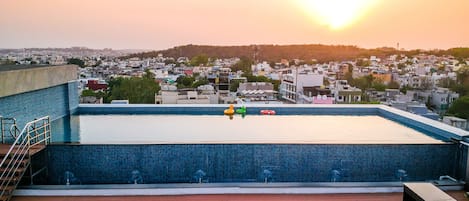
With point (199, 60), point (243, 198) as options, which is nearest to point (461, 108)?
point (243, 198)

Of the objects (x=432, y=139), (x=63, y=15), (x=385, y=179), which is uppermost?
(x=63, y=15)

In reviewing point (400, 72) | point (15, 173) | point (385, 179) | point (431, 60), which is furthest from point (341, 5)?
point (431, 60)

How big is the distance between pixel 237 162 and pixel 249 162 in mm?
137

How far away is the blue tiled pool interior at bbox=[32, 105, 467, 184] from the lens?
4391mm

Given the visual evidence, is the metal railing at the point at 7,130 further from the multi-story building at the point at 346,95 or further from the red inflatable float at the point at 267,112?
the multi-story building at the point at 346,95

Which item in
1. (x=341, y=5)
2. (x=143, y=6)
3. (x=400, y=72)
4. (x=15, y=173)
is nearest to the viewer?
(x=15, y=173)

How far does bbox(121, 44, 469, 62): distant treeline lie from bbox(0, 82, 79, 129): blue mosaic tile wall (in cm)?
3410

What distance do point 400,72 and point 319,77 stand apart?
48.8ft

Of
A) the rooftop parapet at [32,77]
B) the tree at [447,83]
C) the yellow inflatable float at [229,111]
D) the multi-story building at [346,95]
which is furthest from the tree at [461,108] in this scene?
the rooftop parapet at [32,77]

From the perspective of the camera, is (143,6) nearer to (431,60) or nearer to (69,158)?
(69,158)

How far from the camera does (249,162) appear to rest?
175 inches

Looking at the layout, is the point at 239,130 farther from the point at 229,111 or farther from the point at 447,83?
the point at 447,83

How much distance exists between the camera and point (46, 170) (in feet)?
14.5

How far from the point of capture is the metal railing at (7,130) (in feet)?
15.1
